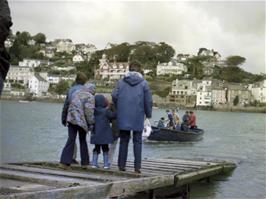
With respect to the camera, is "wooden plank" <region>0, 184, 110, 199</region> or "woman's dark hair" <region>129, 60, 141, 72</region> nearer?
"wooden plank" <region>0, 184, 110, 199</region>

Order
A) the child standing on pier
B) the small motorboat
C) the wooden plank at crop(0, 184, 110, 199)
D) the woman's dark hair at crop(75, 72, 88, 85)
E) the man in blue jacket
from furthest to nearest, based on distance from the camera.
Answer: the small motorboat
the child standing on pier
the woman's dark hair at crop(75, 72, 88, 85)
the man in blue jacket
the wooden plank at crop(0, 184, 110, 199)

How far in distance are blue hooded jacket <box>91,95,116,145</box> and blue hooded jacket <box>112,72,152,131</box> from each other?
77 cm

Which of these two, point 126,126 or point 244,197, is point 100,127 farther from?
point 244,197

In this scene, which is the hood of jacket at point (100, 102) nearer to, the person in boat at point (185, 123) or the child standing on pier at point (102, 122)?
the child standing on pier at point (102, 122)

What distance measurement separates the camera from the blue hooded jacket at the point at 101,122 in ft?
35.0

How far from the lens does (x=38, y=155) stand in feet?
84.2

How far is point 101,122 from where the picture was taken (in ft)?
35.0

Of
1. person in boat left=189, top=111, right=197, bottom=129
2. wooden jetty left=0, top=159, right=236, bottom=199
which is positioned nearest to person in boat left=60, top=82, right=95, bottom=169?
wooden jetty left=0, top=159, right=236, bottom=199

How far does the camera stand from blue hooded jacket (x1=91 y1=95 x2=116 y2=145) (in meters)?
10.7

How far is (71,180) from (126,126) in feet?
6.81

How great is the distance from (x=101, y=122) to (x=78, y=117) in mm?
857

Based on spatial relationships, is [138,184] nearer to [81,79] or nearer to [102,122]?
[102,122]

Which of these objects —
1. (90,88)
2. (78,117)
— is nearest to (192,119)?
(90,88)

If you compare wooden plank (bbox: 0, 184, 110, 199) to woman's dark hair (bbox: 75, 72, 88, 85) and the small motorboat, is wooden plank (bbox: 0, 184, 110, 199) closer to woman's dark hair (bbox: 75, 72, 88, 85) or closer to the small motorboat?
woman's dark hair (bbox: 75, 72, 88, 85)
